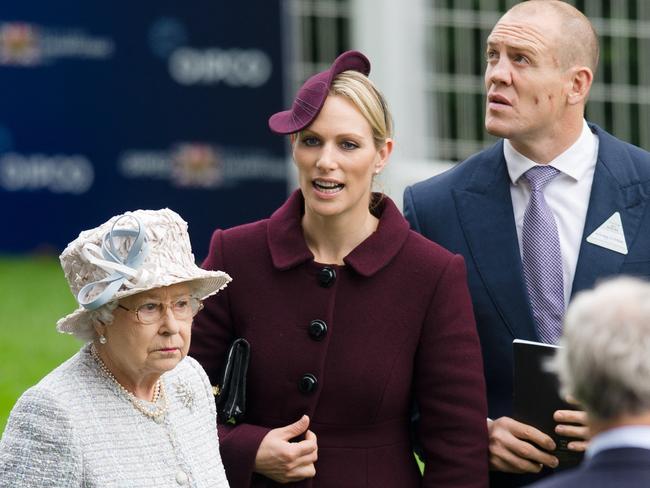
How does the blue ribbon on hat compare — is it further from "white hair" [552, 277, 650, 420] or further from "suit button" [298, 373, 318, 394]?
"white hair" [552, 277, 650, 420]

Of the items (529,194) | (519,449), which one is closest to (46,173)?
(529,194)

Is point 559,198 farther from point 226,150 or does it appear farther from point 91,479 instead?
point 226,150

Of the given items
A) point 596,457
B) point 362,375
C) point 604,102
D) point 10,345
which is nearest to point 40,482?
point 362,375

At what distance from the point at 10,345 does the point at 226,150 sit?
431 centimetres

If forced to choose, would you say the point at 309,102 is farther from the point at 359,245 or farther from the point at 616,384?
the point at 616,384

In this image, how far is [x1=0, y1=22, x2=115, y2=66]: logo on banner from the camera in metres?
13.1

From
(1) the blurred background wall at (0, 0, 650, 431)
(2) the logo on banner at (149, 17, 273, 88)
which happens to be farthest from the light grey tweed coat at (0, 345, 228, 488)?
(2) the logo on banner at (149, 17, 273, 88)

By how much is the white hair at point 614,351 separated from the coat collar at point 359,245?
156 cm

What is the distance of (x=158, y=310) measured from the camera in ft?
12.1

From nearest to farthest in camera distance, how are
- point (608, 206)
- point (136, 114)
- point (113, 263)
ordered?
point (113, 263)
point (608, 206)
point (136, 114)

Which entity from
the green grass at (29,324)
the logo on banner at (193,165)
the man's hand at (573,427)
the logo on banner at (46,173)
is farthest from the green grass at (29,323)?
the man's hand at (573,427)

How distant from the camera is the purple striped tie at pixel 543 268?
14.7 feet

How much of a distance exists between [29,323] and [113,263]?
706 cm

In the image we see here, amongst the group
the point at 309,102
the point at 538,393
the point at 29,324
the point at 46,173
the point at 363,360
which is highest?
the point at 309,102
